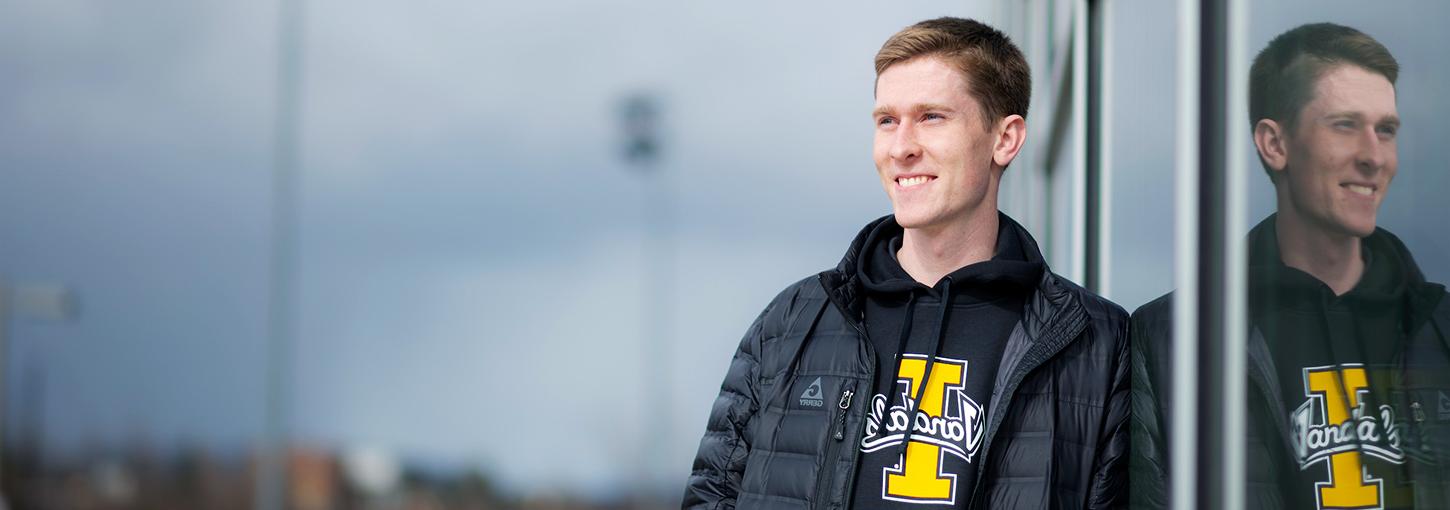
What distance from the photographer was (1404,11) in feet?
2.79

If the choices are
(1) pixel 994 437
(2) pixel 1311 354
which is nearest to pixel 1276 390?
(2) pixel 1311 354

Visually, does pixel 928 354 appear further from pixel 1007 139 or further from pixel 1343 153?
pixel 1343 153

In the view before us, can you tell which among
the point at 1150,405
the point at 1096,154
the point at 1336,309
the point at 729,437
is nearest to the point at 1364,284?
the point at 1336,309

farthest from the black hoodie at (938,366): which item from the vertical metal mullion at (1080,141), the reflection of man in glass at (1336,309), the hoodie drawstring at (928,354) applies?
the vertical metal mullion at (1080,141)

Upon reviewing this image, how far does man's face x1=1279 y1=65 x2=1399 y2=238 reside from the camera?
34.4 inches

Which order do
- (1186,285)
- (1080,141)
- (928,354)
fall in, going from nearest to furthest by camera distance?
(1186,285) → (928,354) → (1080,141)

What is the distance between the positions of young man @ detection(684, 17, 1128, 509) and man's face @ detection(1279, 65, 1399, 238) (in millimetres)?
467

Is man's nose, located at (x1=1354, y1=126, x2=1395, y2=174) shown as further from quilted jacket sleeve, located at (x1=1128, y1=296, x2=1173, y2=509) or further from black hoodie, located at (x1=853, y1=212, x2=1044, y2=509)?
black hoodie, located at (x1=853, y1=212, x2=1044, y2=509)

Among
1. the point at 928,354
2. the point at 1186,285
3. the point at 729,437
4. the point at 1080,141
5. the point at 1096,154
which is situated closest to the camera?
the point at 1186,285

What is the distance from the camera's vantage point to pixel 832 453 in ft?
4.85

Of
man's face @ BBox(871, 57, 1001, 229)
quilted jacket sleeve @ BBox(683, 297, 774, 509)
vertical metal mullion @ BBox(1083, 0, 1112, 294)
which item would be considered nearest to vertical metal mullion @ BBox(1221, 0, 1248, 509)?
man's face @ BBox(871, 57, 1001, 229)

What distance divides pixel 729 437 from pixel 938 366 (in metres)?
0.33

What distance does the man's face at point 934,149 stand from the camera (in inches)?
59.4

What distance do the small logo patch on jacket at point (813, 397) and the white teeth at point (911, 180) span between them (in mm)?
243
